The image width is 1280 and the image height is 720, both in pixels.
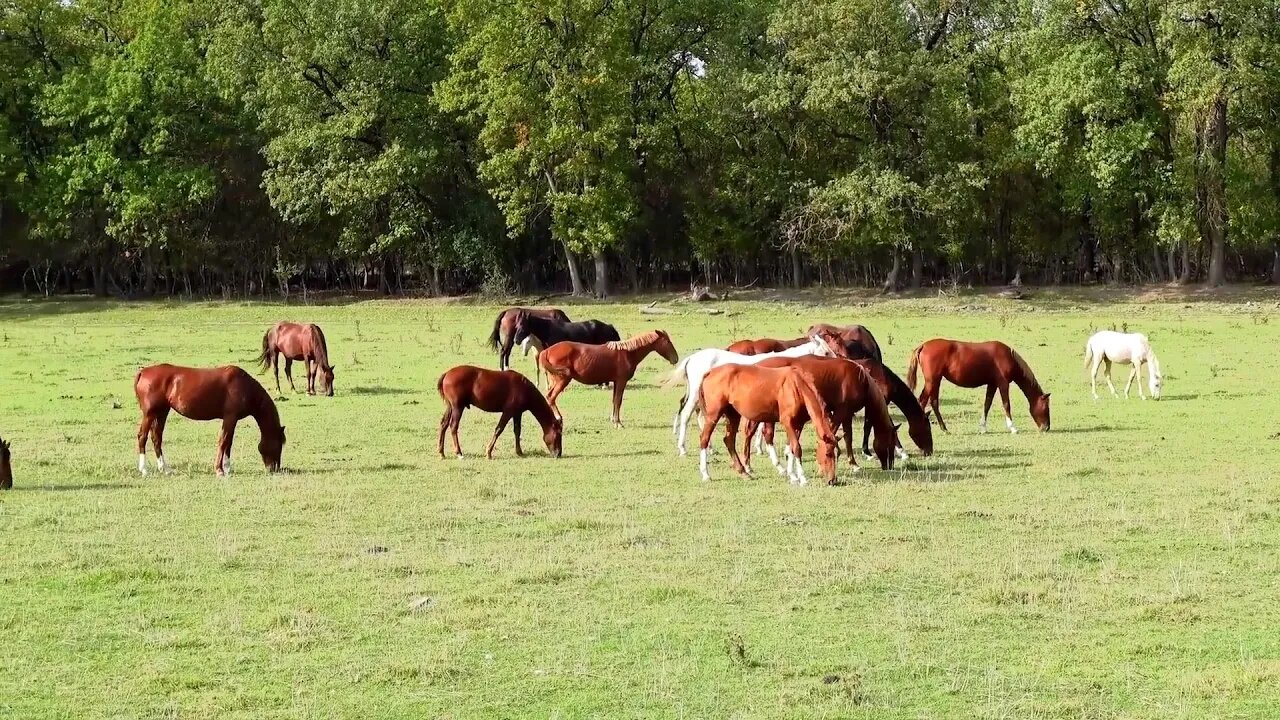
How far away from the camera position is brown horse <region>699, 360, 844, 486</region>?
14289 mm

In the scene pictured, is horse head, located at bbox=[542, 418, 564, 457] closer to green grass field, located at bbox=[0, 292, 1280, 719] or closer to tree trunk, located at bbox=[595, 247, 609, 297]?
green grass field, located at bbox=[0, 292, 1280, 719]

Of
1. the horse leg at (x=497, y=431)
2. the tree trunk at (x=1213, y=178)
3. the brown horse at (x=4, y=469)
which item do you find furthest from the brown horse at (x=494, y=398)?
the tree trunk at (x=1213, y=178)

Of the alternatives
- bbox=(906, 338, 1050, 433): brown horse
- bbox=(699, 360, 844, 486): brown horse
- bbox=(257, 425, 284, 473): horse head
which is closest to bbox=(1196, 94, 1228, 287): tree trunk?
bbox=(906, 338, 1050, 433): brown horse

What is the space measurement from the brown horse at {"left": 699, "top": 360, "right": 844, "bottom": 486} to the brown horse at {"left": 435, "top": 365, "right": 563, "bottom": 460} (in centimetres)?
272

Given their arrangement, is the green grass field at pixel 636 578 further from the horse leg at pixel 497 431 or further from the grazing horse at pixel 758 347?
Result: the grazing horse at pixel 758 347

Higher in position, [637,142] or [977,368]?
[637,142]

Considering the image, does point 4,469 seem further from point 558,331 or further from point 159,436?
point 558,331

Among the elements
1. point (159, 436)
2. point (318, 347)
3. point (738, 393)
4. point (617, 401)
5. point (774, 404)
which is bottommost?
point (617, 401)

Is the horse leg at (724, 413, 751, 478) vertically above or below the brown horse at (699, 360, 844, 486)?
below

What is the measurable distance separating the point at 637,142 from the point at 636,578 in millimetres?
43604

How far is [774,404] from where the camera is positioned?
1461cm

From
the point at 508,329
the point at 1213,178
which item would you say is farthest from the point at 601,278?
the point at 508,329

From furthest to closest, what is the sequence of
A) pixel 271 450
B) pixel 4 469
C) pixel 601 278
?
pixel 601 278
pixel 271 450
pixel 4 469

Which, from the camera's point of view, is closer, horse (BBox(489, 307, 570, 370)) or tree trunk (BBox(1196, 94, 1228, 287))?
horse (BBox(489, 307, 570, 370))
